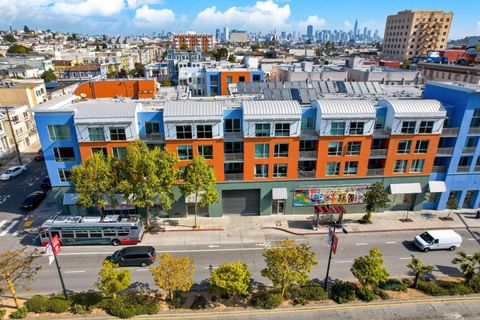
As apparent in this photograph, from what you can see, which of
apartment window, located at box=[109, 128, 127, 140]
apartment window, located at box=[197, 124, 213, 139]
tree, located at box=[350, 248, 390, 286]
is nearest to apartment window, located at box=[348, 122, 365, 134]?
tree, located at box=[350, 248, 390, 286]

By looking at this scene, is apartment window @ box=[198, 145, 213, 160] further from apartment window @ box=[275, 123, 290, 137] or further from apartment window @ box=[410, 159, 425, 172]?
apartment window @ box=[410, 159, 425, 172]

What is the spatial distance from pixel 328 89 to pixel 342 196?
71.4 ft

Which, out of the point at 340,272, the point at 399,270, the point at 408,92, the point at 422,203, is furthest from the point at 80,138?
the point at 408,92

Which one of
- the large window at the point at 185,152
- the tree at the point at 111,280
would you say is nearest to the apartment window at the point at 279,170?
the large window at the point at 185,152

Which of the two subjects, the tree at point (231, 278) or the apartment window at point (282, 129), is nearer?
the tree at point (231, 278)

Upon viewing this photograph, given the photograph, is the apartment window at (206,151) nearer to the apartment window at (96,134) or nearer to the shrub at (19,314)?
the apartment window at (96,134)

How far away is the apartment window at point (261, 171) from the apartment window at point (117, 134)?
15.8 metres

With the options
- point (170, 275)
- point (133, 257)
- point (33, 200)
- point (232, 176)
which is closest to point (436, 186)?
point (232, 176)

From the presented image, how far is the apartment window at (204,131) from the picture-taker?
1318 inches

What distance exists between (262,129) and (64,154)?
2317 cm

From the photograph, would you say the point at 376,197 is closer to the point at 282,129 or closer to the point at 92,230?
the point at 282,129

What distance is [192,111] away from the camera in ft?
109

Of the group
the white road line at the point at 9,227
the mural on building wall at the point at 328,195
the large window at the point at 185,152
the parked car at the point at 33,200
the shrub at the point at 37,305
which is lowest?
the white road line at the point at 9,227

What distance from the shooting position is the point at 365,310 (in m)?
23.2
